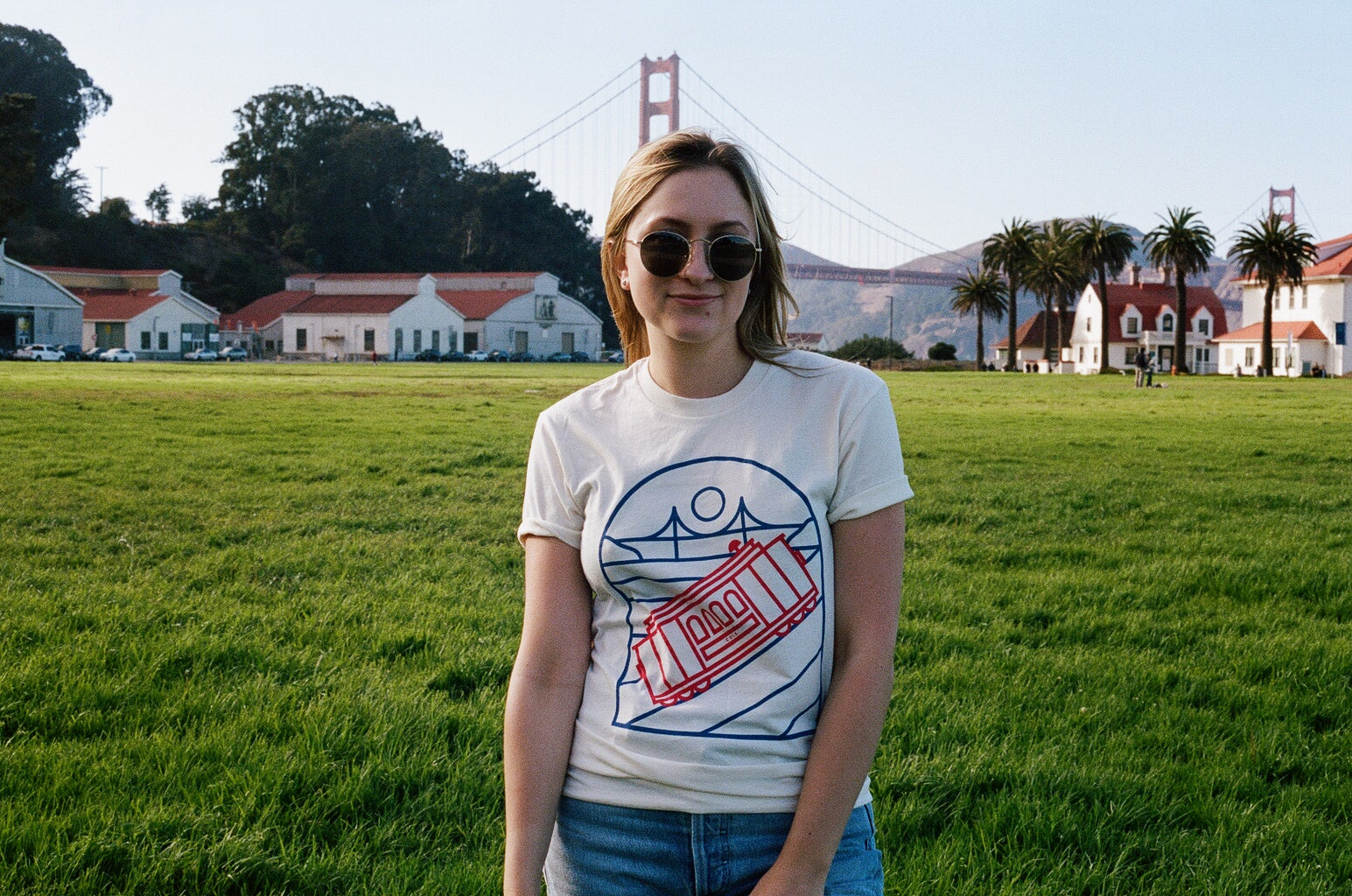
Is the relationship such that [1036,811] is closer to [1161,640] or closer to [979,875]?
[979,875]

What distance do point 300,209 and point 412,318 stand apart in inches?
1088

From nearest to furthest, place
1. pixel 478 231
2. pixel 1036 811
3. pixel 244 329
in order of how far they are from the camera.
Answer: pixel 1036 811 → pixel 244 329 → pixel 478 231

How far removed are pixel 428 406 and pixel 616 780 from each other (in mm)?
21130

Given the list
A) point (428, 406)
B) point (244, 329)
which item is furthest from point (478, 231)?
point (428, 406)

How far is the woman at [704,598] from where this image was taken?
6.06 feet

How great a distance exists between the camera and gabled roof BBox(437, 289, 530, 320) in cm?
8969

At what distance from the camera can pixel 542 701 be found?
1990 mm

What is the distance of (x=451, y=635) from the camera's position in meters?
5.37

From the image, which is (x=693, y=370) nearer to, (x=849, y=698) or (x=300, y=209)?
(x=849, y=698)

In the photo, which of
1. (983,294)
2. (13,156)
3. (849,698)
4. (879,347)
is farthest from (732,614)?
(983,294)

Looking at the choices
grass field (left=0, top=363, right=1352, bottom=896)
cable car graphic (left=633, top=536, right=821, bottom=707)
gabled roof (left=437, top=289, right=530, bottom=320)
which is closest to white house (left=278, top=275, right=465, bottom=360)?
gabled roof (left=437, top=289, right=530, bottom=320)

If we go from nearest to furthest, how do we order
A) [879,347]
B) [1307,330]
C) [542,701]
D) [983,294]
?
[542,701] → [1307,330] → [879,347] → [983,294]

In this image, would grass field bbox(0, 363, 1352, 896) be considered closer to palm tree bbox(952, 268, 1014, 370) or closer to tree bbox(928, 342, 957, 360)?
tree bbox(928, 342, 957, 360)

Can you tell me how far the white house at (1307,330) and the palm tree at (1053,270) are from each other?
10708mm
